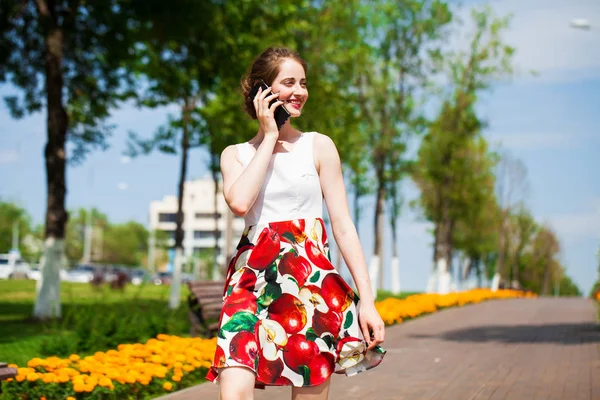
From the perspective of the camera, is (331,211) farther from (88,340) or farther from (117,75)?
(117,75)

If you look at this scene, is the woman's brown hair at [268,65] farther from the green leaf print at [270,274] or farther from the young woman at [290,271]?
the green leaf print at [270,274]

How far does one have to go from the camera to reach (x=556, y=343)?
13672 mm

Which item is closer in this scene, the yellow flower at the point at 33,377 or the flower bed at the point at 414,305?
the yellow flower at the point at 33,377

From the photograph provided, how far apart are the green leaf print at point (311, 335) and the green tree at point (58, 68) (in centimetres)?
1431

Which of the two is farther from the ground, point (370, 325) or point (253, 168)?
point (253, 168)

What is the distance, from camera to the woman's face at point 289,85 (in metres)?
3.48

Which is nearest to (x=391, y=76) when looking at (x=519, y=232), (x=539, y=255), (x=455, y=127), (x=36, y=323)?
(x=455, y=127)

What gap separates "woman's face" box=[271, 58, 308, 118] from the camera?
348cm

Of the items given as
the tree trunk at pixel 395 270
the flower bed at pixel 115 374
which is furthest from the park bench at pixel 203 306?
the tree trunk at pixel 395 270

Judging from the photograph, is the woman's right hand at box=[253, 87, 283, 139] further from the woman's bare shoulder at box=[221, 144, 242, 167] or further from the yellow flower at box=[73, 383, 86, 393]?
the yellow flower at box=[73, 383, 86, 393]

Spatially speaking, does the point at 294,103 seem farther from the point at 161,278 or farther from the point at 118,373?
the point at 161,278

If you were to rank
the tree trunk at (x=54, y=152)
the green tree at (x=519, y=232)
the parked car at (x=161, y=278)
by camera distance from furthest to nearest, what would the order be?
the parked car at (x=161, y=278) → the green tree at (x=519, y=232) → the tree trunk at (x=54, y=152)

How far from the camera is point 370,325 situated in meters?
3.34

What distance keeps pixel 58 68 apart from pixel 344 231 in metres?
15.9
